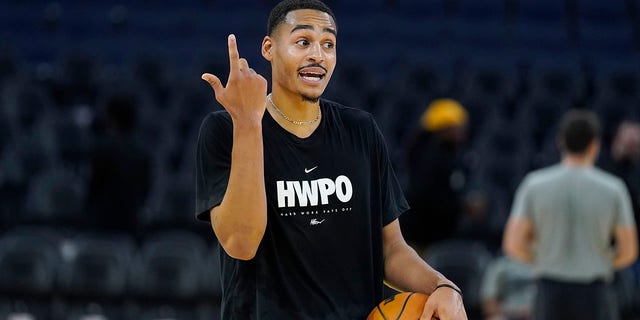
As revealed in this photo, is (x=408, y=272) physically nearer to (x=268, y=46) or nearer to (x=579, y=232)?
(x=268, y=46)

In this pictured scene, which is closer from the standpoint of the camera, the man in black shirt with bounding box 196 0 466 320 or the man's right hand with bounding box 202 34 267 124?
the man's right hand with bounding box 202 34 267 124

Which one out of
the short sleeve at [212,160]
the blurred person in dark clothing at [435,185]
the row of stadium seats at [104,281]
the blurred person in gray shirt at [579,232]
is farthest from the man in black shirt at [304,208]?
the blurred person in dark clothing at [435,185]

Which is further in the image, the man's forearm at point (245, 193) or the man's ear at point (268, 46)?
the man's ear at point (268, 46)

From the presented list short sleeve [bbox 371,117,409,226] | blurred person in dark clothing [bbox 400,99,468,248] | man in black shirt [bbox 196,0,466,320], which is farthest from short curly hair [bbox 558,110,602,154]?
man in black shirt [bbox 196,0,466,320]

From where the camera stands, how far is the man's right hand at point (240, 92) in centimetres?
250

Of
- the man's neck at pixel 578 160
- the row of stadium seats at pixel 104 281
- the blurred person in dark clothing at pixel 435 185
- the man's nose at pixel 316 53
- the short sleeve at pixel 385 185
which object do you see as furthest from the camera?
the blurred person in dark clothing at pixel 435 185

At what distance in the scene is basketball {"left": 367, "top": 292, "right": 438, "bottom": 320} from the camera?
106 inches

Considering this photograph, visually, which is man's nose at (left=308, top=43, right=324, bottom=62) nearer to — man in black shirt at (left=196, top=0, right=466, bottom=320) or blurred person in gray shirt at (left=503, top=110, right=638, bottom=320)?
man in black shirt at (left=196, top=0, right=466, bottom=320)

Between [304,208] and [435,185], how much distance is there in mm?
5881

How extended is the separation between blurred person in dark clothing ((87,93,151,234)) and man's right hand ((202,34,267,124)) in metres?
5.92

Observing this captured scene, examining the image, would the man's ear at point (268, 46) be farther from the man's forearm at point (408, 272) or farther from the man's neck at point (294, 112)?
the man's forearm at point (408, 272)

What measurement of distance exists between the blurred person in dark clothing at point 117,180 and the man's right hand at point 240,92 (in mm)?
5920

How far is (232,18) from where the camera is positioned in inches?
556

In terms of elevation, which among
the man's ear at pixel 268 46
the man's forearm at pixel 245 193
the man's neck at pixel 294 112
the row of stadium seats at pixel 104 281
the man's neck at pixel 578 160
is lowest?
the row of stadium seats at pixel 104 281
